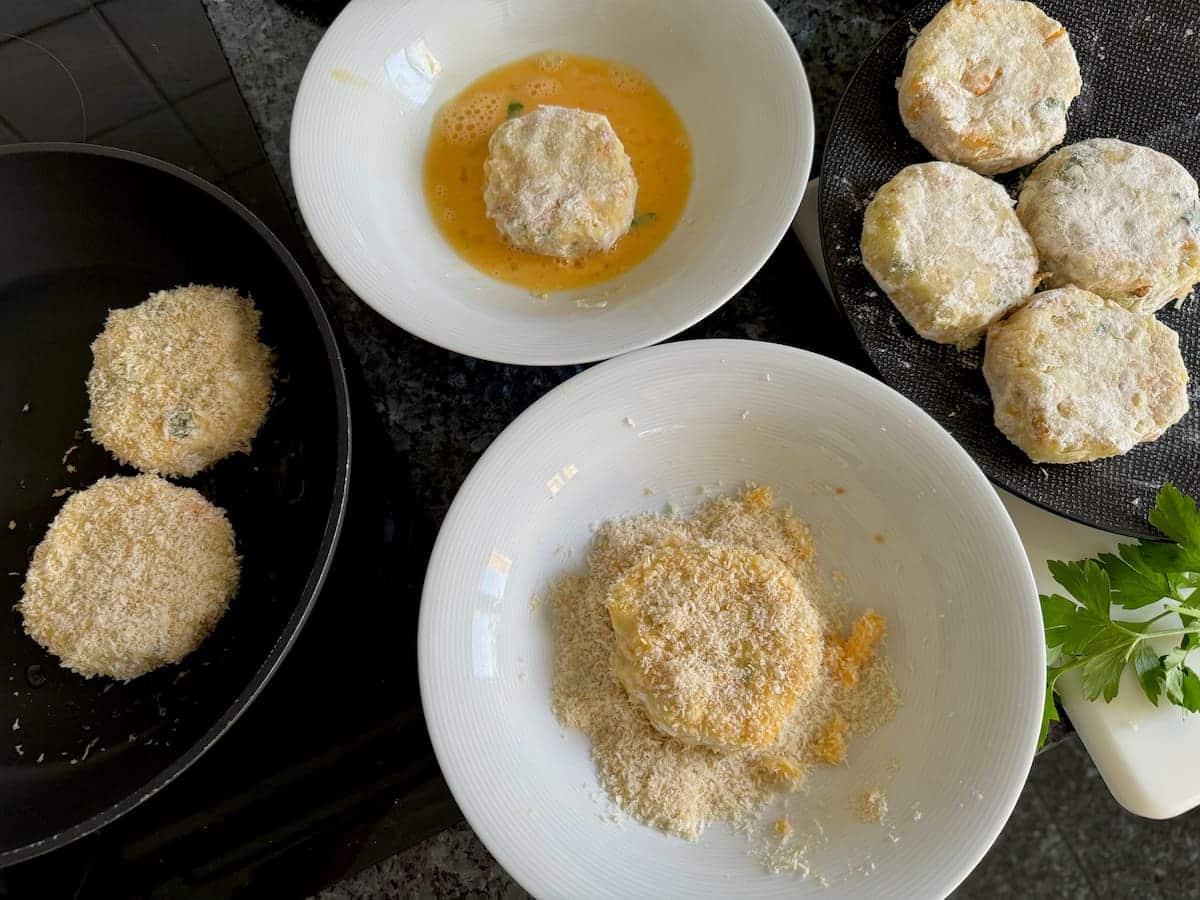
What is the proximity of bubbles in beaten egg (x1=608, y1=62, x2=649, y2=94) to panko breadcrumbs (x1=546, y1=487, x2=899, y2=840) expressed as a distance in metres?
0.62

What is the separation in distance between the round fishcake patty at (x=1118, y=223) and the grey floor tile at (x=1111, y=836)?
0.99 m

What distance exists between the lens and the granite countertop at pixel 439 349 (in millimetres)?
1076

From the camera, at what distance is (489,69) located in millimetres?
1160

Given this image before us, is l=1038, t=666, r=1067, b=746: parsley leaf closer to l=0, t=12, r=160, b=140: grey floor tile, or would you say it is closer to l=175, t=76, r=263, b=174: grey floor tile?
l=175, t=76, r=263, b=174: grey floor tile

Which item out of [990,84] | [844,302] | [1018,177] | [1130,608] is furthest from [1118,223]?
[1130,608]

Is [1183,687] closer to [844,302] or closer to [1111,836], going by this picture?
[844,302]

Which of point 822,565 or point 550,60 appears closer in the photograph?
point 822,565

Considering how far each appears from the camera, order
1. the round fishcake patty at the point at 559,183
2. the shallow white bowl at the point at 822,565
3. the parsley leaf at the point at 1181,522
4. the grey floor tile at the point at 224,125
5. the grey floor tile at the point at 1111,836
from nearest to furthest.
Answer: the shallow white bowl at the point at 822,565 < the parsley leaf at the point at 1181,522 < the round fishcake patty at the point at 559,183 < the grey floor tile at the point at 224,125 < the grey floor tile at the point at 1111,836

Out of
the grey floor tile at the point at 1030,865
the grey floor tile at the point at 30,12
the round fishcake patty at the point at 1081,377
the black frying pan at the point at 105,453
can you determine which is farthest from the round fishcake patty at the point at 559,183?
the grey floor tile at the point at 1030,865

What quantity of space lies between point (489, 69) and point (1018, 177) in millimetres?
767

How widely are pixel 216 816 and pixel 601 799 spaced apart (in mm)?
512

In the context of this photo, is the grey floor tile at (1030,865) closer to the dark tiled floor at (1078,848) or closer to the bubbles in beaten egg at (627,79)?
the dark tiled floor at (1078,848)

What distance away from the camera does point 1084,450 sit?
0.98m

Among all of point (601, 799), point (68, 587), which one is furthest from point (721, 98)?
point (68, 587)
